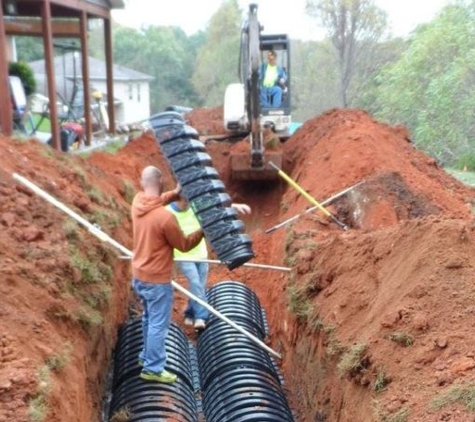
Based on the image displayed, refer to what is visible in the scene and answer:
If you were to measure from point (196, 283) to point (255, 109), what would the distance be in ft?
19.6

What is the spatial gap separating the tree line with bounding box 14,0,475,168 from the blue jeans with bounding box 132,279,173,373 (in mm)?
19060

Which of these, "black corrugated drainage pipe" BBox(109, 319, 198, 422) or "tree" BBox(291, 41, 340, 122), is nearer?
"black corrugated drainage pipe" BBox(109, 319, 198, 422)

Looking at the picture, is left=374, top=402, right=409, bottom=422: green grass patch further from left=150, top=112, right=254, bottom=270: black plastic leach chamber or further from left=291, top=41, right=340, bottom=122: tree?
left=291, top=41, right=340, bottom=122: tree

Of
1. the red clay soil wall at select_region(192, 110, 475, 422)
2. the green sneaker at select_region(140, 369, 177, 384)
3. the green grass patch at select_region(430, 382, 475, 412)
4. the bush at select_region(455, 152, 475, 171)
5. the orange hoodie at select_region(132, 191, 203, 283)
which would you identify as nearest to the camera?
the green grass patch at select_region(430, 382, 475, 412)

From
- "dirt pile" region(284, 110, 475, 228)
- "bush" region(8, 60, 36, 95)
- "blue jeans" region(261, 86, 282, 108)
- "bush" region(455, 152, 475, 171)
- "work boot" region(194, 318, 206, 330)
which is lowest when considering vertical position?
"work boot" region(194, 318, 206, 330)

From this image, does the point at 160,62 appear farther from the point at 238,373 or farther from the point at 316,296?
the point at 238,373

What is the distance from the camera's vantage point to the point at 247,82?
14.1m

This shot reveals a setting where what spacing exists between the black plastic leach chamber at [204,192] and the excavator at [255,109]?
6732 mm

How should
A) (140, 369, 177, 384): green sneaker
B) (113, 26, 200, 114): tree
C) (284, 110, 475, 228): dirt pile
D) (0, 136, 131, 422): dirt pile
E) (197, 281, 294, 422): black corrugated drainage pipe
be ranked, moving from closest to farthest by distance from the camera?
(0, 136, 131, 422): dirt pile → (197, 281, 294, 422): black corrugated drainage pipe → (140, 369, 177, 384): green sneaker → (284, 110, 475, 228): dirt pile → (113, 26, 200, 114): tree

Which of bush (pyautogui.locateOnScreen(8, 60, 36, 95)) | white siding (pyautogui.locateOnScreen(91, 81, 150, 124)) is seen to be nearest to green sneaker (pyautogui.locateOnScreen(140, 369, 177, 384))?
bush (pyautogui.locateOnScreen(8, 60, 36, 95))

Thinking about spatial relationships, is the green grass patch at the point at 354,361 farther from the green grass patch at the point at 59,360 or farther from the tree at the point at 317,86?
the tree at the point at 317,86

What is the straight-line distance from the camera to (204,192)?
20.3 feet

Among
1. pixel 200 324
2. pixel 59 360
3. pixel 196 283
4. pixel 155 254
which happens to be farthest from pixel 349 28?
pixel 59 360

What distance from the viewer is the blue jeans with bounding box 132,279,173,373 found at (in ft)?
20.2
